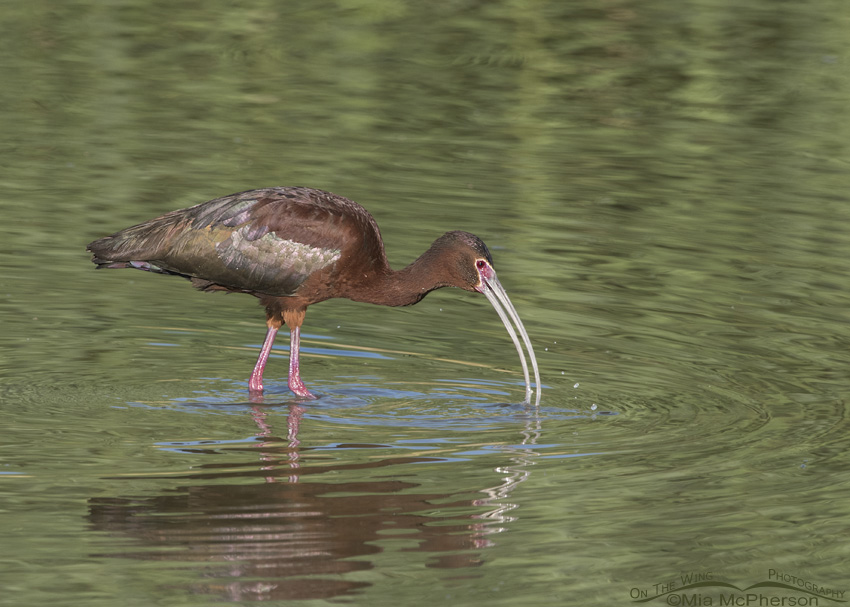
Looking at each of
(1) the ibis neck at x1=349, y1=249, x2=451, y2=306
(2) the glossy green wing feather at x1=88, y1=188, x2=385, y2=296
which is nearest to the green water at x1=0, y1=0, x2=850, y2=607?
(1) the ibis neck at x1=349, y1=249, x2=451, y2=306

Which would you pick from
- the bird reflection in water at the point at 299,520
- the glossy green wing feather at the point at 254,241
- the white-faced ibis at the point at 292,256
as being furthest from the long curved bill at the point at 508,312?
the bird reflection in water at the point at 299,520

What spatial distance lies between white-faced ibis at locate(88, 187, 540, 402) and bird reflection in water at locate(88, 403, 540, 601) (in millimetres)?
1902

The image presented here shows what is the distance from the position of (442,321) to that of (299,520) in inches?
200

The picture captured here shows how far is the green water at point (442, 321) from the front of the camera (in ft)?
28.8

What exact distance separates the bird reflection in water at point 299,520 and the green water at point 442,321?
0.03m

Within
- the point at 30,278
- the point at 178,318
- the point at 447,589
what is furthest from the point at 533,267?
the point at 447,589

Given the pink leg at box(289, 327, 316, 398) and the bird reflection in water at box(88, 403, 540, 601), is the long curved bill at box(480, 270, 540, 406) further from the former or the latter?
the bird reflection in water at box(88, 403, 540, 601)

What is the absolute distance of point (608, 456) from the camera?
1040 centimetres

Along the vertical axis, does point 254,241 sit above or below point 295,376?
above

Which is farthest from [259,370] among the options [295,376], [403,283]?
[403,283]

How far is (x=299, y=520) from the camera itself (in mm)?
9078

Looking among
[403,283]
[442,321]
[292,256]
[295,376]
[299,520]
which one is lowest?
[442,321]

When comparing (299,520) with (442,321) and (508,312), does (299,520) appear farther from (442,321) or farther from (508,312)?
(442,321)

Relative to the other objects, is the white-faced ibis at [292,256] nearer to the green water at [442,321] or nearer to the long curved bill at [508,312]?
the long curved bill at [508,312]
